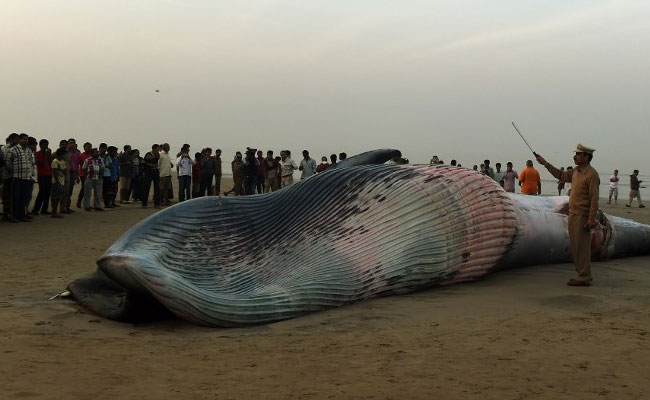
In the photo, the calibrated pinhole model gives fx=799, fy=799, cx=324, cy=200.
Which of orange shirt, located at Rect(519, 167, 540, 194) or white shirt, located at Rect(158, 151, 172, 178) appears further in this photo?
white shirt, located at Rect(158, 151, 172, 178)

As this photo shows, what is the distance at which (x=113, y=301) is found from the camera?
8344mm

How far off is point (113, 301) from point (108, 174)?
49.7 feet

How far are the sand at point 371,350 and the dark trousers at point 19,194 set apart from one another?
26.7 feet

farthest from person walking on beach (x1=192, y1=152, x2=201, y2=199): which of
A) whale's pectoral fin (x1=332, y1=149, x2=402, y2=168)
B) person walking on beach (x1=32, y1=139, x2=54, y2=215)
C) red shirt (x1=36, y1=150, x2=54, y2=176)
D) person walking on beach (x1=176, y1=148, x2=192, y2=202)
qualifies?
whale's pectoral fin (x1=332, y1=149, x2=402, y2=168)

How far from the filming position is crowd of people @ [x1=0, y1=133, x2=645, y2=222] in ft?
56.7

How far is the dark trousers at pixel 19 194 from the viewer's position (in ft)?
56.3

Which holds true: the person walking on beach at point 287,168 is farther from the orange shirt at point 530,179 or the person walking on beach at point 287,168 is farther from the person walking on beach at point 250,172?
the orange shirt at point 530,179

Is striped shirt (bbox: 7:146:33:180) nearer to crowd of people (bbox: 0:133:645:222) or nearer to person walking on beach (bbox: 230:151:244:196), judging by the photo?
crowd of people (bbox: 0:133:645:222)

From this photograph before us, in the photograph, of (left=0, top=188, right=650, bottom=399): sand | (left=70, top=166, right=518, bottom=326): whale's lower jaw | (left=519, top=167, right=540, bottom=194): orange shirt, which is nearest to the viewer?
(left=0, top=188, right=650, bottom=399): sand

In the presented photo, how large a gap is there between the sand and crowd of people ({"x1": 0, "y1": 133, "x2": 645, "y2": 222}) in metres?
8.32

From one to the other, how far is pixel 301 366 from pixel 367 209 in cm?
359

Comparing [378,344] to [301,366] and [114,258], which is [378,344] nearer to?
[301,366]

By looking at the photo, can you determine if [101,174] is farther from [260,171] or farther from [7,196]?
[260,171]

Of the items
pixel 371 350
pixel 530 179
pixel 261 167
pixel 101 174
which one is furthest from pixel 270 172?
pixel 371 350
